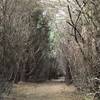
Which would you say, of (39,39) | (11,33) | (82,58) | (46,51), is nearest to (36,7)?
(39,39)

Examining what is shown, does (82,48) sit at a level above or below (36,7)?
below

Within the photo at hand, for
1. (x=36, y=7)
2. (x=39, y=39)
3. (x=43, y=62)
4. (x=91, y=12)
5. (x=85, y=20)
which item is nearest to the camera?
(x=91, y=12)

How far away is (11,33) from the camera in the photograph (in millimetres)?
15375

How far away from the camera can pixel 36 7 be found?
27.8m

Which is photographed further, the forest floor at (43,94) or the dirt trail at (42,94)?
the dirt trail at (42,94)

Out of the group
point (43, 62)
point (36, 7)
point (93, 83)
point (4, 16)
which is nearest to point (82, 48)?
point (93, 83)

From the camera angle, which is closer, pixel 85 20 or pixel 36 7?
Answer: pixel 85 20

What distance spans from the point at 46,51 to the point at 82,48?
2032 centimetres

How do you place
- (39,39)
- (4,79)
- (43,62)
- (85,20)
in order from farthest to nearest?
(43,62) → (39,39) → (4,79) → (85,20)

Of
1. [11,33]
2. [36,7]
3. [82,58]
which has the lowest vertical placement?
[82,58]

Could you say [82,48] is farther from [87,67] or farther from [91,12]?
[91,12]

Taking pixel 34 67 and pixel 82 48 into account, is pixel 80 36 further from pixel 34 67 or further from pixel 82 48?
pixel 34 67

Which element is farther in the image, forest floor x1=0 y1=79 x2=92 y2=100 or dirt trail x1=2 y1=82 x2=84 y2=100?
dirt trail x1=2 y1=82 x2=84 y2=100

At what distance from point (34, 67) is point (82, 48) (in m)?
20.2
